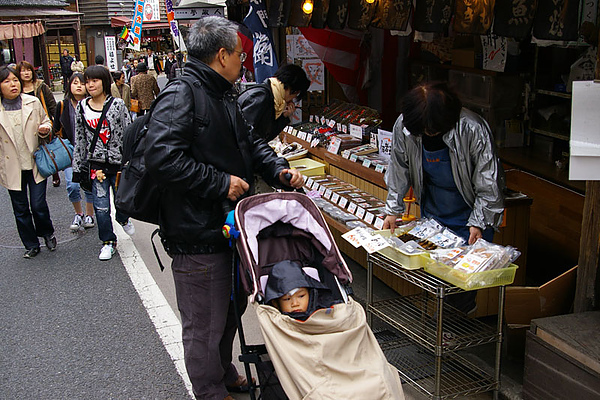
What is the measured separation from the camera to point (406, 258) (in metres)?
3.98

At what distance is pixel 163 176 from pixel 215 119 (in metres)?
0.48

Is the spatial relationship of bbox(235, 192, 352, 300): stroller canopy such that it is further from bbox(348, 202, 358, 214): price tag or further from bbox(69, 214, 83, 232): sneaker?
bbox(69, 214, 83, 232): sneaker

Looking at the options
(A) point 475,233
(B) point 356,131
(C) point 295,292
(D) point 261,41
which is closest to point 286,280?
(C) point 295,292

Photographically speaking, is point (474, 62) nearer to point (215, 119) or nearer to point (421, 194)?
point (421, 194)

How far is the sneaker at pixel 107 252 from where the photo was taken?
735cm

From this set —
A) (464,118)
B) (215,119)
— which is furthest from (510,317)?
(215,119)

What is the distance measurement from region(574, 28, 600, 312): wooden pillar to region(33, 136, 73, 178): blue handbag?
5880 millimetres

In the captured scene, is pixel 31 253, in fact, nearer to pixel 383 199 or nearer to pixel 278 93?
pixel 278 93

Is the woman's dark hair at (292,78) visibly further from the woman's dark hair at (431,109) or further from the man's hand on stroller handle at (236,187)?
the man's hand on stroller handle at (236,187)

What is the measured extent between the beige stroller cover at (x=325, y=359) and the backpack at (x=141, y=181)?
0.98m

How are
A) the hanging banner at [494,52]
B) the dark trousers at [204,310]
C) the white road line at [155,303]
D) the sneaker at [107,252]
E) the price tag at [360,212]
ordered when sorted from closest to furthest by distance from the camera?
the dark trousers at [204,310], the white road line at [155,303], the price tag at [360,212], the sneaker at [107,252], the hanging banner at [494,52]

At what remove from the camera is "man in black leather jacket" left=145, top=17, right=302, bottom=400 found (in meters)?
3.48

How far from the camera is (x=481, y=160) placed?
4070mm

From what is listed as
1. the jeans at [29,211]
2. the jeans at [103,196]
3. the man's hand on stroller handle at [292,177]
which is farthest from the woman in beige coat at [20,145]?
the man's hand on stroller handle at [292,177]
